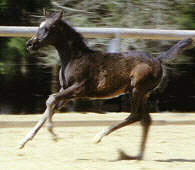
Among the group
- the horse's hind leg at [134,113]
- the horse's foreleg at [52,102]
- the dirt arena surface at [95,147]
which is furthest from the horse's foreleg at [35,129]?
the horse's hind leg at [134,113]

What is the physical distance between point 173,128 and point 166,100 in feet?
9.21

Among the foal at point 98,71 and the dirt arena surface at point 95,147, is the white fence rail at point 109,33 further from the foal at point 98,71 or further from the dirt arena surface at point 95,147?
the foal at point 98,71

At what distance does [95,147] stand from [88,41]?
3.54m

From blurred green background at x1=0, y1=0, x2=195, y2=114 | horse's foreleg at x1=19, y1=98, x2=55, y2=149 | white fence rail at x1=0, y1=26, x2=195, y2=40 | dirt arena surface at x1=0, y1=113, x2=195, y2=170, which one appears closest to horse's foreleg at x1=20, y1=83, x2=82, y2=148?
horse's foreleg at x1=19, y1=98, x2=55, y2=149

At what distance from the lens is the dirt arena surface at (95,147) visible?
4984 mm

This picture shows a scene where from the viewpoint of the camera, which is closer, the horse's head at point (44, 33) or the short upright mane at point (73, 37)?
the horse's head at point (44, 33)

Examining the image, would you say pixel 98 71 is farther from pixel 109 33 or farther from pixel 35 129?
pixel 109 33

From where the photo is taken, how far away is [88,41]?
9.24m

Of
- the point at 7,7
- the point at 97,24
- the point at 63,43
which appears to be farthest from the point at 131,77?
the point at 7,7

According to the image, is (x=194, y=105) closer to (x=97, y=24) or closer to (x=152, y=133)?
(x=97, y=24)

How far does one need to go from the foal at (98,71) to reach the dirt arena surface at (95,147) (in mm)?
347

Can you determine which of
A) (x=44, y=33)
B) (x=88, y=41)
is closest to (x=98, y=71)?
(x=44, y=33)

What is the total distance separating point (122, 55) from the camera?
574cm

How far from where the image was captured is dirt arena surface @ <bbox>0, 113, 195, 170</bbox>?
4984 millimetres
